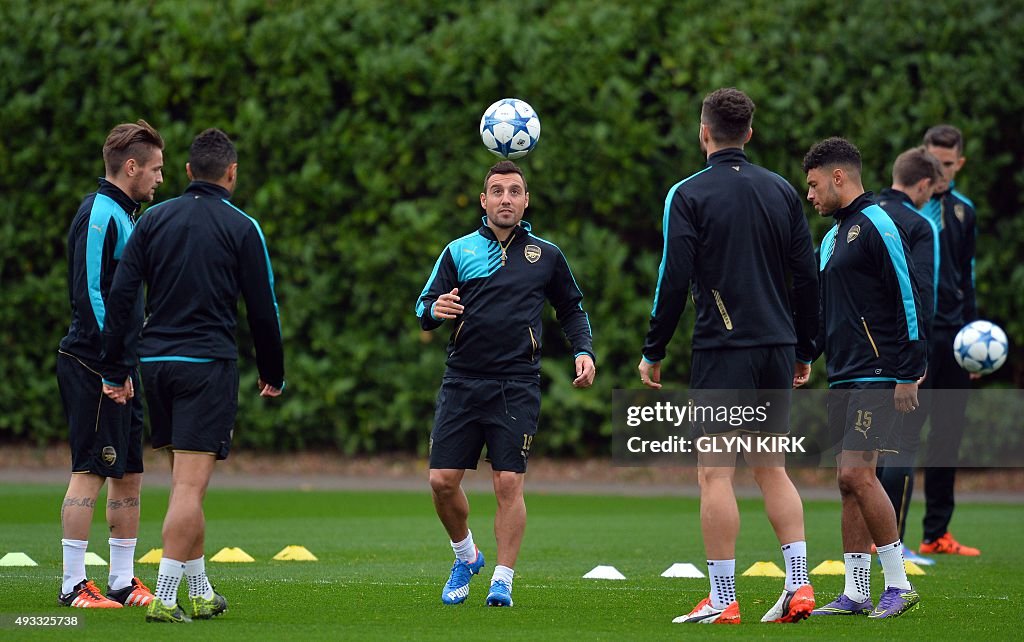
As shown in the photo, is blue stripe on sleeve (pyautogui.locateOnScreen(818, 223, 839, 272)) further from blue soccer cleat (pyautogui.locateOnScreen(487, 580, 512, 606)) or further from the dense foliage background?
the dense foliage background

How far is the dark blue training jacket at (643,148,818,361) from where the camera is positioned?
6.57m

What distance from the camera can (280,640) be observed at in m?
5.88

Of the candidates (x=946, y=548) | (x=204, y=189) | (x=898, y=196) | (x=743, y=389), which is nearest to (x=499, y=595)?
(x=743, y=389)

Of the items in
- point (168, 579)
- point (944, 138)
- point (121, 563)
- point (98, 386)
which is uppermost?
point (944, 138)

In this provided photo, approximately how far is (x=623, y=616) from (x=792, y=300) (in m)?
1.64

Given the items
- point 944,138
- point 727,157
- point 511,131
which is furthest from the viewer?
point 944,138

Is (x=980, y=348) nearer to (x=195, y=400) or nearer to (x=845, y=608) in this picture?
(x=845, y=608)

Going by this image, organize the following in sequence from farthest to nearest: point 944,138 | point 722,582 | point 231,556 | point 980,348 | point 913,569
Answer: point 944,138 → point 980,348 → point 231,556 → point 913,569 → point 722,582

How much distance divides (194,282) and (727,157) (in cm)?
241

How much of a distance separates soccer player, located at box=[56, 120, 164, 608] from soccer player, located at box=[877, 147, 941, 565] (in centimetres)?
423

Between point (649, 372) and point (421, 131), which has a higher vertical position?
point (421, 131)

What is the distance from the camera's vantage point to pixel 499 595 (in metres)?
7.19

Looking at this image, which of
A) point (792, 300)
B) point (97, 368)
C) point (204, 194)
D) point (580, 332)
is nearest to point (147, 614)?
point (97, 368)

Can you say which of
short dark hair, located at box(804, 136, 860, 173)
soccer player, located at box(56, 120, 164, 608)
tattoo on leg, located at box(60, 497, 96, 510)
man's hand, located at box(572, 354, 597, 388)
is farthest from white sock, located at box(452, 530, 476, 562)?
short dark hair, located at box(804, 136, 860, 173)
